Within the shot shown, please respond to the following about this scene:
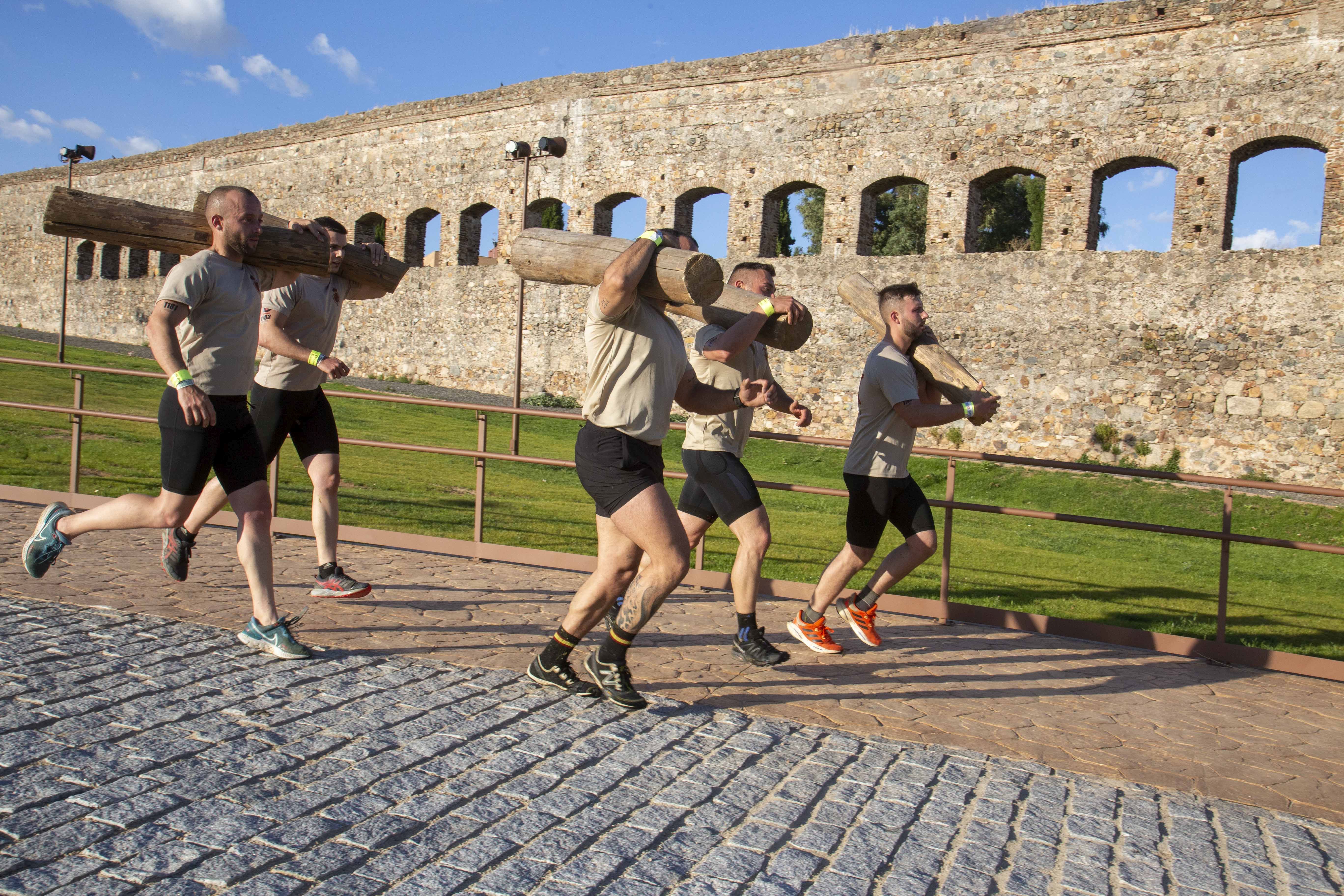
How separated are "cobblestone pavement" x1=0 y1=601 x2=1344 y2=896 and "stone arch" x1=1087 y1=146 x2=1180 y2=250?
1472 cm

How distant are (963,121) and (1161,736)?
1518cm

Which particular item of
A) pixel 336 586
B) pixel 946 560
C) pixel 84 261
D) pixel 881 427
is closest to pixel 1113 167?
pixel 946 560

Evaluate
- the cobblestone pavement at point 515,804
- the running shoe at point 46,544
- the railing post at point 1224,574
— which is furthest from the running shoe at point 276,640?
the railing post at point 1224,574

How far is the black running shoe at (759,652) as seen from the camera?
15.9 feet

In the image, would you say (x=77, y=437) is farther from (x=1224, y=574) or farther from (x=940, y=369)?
(x=1224, y=574)

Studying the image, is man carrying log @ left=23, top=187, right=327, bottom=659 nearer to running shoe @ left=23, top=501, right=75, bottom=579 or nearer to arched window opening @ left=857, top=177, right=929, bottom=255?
running shoe @ left=23, top=501, right=75, bottom=579

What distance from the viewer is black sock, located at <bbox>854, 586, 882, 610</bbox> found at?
17.9 feet

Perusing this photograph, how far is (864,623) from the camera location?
17.9 feet

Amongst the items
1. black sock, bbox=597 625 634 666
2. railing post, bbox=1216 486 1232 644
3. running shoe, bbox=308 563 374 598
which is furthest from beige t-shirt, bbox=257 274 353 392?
railing post, bbox=1216 486 1232 644

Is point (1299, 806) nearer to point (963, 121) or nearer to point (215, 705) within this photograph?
point (215, 705)

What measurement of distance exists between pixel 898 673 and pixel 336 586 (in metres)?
2.95

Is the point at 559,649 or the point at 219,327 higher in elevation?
the point at 219,327

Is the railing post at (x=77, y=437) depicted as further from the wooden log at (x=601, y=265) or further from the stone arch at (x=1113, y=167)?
the stone arch at (x=1113, y=167)

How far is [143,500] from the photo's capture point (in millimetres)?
4531
